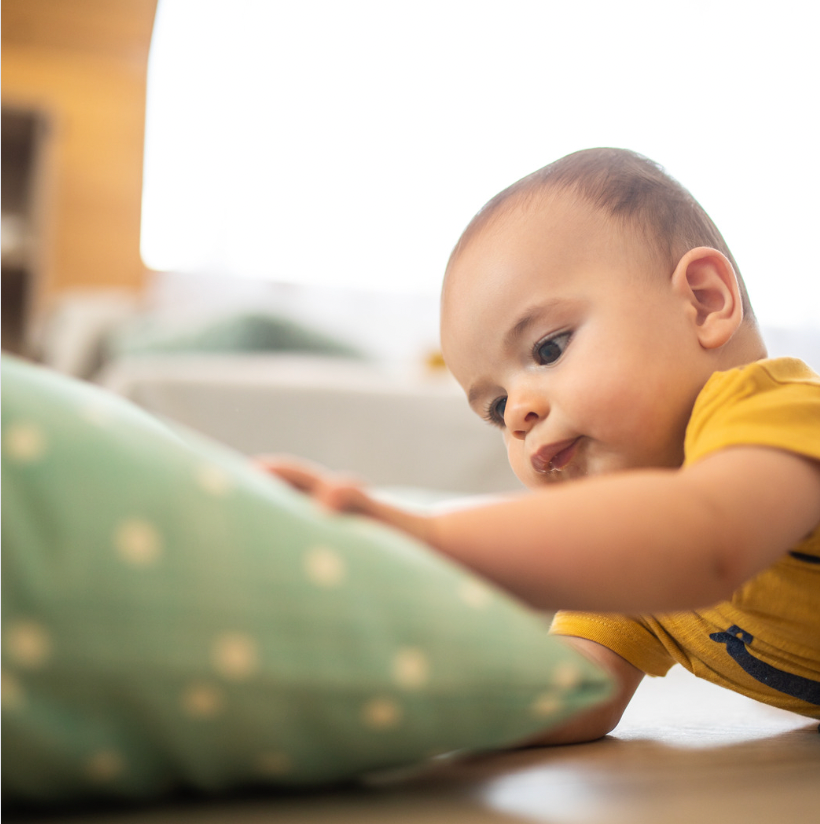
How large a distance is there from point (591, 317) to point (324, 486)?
0.26 m

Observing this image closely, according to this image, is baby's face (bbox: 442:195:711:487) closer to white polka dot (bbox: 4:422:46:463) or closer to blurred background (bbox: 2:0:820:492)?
white polka dot (bbox: 4:422:46:463)

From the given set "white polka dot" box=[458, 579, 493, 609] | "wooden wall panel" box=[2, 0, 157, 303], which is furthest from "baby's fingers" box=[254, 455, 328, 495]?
"wooden wall panel" box=[2, 0, 157, 303]

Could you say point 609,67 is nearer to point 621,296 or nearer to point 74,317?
point 74,317

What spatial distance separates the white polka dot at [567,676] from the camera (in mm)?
381

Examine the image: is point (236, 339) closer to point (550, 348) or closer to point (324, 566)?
point (550, 348)

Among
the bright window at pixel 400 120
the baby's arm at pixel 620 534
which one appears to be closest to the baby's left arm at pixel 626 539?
the baby's arm at pixel 620 534

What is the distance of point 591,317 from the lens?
2.02 ft

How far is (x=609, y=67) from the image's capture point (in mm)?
3492

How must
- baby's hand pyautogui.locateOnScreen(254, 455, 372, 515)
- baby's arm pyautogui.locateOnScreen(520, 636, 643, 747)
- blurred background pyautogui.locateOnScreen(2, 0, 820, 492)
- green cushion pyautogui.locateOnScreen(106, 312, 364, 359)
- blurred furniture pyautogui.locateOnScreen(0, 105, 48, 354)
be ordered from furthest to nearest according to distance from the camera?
blurred background pyautogui.locateOnScreen(2, 0, 820, 492)
blurred furniture pyautogui.locateOnScreen(0, 105, 48, 354)
green cushion pyautogui.locateOnScreen(106, 312, 364, 359)
baby's arm pyautogui.locateOnScreen(520, 636, 643, 747)
baby's hand pyautogui.locateOnScreen(254, 455, 372, 515)

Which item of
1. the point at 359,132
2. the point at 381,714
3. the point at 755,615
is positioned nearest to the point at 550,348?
the point at 755,615

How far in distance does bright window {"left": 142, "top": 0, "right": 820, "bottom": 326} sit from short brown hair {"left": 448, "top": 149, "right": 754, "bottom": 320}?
2694 mm

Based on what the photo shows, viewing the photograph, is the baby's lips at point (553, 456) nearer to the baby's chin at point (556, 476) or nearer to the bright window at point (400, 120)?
the baby's chin at point (556, 476)

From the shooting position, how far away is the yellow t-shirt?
491 millimetres

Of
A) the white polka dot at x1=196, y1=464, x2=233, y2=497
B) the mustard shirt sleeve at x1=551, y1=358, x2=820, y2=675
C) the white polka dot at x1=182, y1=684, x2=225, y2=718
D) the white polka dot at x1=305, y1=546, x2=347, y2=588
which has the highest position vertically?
the mustard shirt sleeve at x1=551, y1=358, x2=820, y2=675
